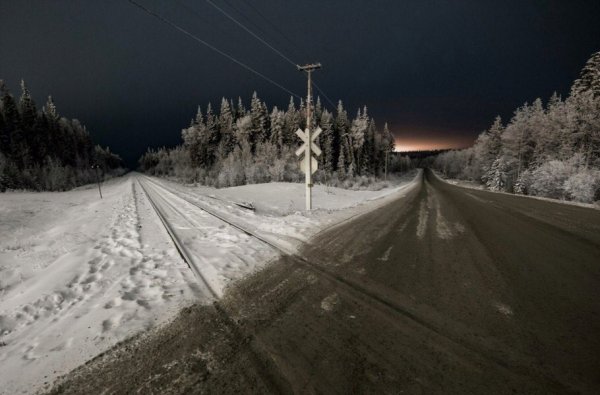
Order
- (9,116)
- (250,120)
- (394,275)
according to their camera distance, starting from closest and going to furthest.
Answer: (394,275)
(9,116)
(250,120)

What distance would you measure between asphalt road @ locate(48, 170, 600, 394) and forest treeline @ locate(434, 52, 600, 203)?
21.6 m

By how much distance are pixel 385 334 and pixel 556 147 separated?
5178cm

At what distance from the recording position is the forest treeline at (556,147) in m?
23.6

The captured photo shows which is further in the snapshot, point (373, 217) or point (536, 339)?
point (373, 217)

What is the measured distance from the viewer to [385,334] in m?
3.15

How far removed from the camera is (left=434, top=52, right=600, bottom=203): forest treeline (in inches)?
931

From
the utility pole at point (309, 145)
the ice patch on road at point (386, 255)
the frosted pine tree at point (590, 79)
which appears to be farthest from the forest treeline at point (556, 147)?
the ice patch on road at point (386, 255)

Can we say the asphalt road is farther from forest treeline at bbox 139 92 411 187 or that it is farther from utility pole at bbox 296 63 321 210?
forest treeline at bbox 139 92 411 187

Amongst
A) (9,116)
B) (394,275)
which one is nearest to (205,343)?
(394,275)

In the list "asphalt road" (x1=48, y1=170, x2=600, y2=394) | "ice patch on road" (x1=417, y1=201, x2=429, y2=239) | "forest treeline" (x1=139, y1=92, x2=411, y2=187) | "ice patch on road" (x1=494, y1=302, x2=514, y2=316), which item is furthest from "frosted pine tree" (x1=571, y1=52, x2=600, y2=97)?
"ice patch on road" (x1=494, y1=302, x2=514, y2=316)

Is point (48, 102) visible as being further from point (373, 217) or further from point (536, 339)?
point (536, 339)

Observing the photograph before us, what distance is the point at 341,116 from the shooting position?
61938 millimetres

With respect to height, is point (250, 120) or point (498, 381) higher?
point (250, 120)

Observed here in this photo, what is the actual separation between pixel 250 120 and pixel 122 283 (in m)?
54.5
